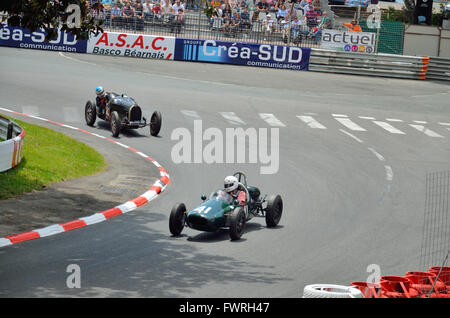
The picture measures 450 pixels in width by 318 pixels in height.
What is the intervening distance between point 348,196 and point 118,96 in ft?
32.1

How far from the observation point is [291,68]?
40.0 metres

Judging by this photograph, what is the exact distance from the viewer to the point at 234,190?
45.4 ft

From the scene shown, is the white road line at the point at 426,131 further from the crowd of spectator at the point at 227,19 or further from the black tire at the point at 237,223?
the black tire at the point at 237,223

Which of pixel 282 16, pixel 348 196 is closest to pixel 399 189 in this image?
pixel 348 196

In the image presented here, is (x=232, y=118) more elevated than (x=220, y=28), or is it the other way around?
(x=220, y=28)

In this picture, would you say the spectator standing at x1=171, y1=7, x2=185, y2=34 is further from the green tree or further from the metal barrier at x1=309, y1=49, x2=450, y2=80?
the green tree

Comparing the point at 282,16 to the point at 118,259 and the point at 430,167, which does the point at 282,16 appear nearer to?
the point at 430,167

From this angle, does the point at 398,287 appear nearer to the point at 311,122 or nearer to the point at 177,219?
the point at 177,219

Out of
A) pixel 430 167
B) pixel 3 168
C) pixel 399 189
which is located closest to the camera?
pixel 3 168

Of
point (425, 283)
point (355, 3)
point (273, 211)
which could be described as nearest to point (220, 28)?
point (355, 3)

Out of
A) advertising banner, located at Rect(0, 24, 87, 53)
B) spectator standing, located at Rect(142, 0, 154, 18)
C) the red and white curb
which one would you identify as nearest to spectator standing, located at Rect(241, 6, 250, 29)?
spectator standing, located at Rect(142, 0, 154, 18)

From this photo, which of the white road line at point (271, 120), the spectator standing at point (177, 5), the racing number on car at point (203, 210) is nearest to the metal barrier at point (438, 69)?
the spectator standing at point (177, 5)

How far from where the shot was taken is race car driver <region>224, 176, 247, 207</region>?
13.7 meters

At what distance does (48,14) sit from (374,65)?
2800cm
